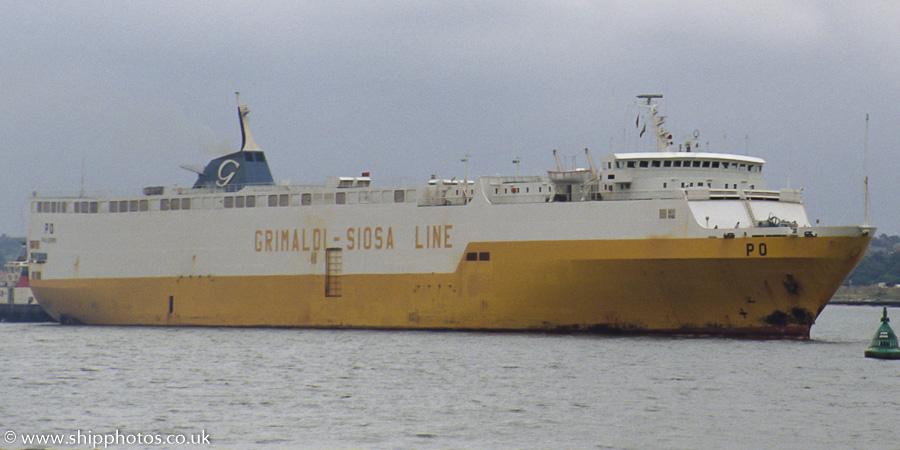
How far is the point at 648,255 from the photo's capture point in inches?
1325

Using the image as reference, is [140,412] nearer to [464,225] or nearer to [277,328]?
[464,225]

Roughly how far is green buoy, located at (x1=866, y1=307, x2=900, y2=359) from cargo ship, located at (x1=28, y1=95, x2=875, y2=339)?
188 centimetres

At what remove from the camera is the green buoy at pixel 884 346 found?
31.5 m

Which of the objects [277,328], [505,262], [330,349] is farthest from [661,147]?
[277,328]

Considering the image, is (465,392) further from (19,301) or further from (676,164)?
(19,301)

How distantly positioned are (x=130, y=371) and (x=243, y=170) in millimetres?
18369

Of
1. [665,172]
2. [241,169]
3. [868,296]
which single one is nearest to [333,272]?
[241,169]

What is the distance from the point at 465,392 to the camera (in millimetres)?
24844

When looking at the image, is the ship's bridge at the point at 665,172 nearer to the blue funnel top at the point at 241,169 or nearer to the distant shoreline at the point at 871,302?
the blue funnel top at the point at 241,169

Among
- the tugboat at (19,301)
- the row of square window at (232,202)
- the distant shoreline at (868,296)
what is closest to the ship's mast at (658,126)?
the row of square window at (232,202)

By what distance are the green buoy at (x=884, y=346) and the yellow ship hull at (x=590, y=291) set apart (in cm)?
186

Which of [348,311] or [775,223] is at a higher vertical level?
[775,223]

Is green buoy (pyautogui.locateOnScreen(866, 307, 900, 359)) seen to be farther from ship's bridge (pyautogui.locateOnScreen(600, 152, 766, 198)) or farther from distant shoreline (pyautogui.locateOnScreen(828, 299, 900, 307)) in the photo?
distant shoreline (pyautogui.locateOnScreen(828, 299, 900, 307))

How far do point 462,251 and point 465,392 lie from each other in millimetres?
13480
